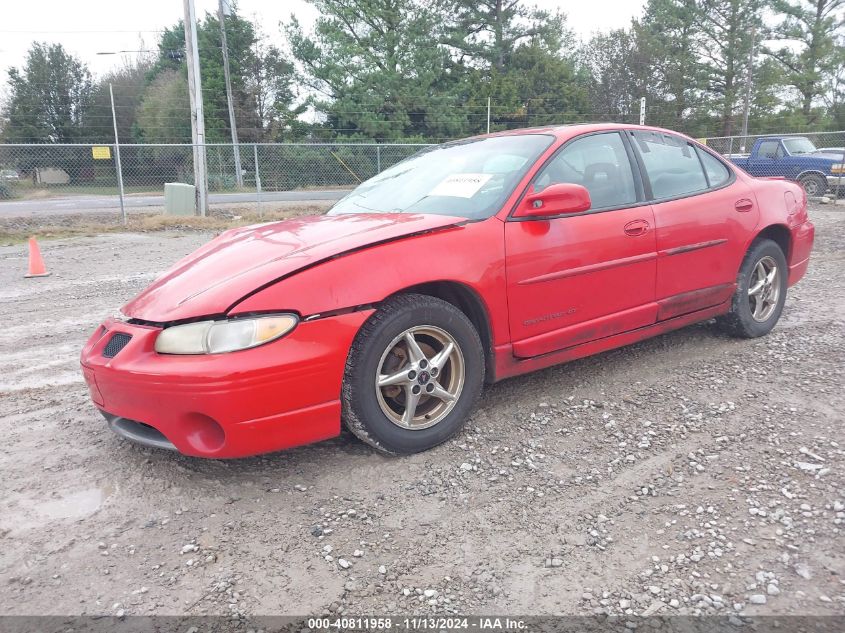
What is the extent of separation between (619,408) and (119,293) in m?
5.50

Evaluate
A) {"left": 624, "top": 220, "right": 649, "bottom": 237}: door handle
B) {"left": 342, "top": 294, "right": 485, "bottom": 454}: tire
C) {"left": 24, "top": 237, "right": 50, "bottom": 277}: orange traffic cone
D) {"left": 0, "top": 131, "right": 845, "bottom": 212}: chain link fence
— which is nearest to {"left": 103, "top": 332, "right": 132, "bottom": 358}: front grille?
{"left": 342, "top": 294, "right": 485, "bottom": 454}: tire

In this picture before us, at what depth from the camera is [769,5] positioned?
38.1 metres

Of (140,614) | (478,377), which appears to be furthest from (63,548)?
(478,377)

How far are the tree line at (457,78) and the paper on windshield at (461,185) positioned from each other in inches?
1189

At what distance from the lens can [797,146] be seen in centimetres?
1614

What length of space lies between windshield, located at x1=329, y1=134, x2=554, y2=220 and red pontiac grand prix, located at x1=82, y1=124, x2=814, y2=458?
0.04 ft

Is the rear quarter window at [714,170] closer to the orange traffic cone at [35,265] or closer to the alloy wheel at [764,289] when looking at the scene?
the alloy wheel at [764,289]

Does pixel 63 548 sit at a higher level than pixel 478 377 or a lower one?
lower

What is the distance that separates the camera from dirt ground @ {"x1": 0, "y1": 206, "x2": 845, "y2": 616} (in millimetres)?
2000

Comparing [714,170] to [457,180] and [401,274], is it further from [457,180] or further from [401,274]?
[401,274]

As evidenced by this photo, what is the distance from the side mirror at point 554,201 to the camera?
3104 mm

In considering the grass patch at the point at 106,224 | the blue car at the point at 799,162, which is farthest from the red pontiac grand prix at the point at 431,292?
the blue car at the point at 799,162

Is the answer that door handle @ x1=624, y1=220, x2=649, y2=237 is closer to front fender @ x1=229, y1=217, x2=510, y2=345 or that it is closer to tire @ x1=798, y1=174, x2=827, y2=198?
front fender @ x1=229, y1=217, x2=510, y2=345

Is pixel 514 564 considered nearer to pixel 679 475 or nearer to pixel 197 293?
pixel 679 475
